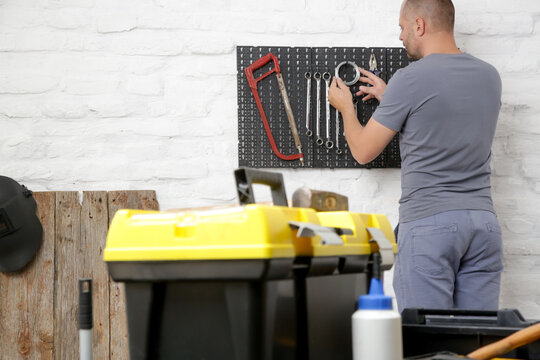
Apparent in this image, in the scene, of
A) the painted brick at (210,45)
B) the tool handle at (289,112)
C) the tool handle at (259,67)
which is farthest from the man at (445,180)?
the painted brick at (210,45)

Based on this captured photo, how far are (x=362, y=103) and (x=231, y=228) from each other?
1585 millimetres

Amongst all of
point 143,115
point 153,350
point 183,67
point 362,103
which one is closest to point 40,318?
point 143,115

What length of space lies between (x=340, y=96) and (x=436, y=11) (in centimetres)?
40

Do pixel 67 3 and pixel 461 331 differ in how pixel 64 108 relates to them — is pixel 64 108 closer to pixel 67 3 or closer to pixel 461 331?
pixel 67 3

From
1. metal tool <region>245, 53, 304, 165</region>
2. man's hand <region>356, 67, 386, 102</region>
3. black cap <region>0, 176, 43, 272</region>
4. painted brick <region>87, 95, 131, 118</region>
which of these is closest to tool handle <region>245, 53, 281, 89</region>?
metal tool <region>245, 53, 304, 165</region>

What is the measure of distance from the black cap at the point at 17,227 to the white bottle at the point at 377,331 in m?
1.47

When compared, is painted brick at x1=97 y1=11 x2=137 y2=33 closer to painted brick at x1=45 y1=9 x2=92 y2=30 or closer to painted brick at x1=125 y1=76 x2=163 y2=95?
painted brick at x1=45 y1=9 x2=92 y2=30

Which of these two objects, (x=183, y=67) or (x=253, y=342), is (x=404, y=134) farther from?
(x=253, y=342)

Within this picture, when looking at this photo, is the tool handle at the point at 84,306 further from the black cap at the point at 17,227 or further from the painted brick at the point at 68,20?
the painted brick at the point at 68,20

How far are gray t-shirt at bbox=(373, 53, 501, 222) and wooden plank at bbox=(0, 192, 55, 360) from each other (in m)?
1.15

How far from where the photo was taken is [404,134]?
75.7 inches

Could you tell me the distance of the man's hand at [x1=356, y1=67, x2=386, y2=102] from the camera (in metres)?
2.20

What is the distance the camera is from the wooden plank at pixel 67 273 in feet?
6.93

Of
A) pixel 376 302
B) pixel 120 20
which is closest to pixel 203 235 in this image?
pixel 376 302
